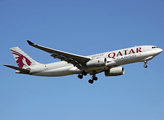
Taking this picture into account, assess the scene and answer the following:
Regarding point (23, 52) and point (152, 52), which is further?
point (23, 52)

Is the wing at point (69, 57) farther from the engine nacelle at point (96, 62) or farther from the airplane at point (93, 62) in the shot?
the engine nacelle at point (96, 62)

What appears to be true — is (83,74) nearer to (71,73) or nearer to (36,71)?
(71,73)

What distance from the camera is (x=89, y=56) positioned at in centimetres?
4341

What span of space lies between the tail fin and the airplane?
1831 millimetres

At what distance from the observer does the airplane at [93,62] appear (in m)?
41.0

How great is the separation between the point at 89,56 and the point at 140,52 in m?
7.74

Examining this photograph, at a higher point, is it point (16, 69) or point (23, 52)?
point (23, 52)

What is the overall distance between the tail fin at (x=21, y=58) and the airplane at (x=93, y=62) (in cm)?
183

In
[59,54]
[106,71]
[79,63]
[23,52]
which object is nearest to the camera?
[59,54]

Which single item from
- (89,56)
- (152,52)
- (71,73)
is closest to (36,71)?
(71,73)

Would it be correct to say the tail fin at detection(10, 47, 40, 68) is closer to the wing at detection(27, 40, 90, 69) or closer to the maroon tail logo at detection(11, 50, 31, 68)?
the maroon tail logo at detection(11, 50, 31, 68)

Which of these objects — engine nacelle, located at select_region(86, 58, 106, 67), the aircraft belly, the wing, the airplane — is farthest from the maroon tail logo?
engine nacelle, located at select_region(86, 58, 106, 67)

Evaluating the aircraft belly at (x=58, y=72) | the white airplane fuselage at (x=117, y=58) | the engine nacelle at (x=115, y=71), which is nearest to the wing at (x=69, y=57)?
the white airplane fuselage at (x=117, y=58)

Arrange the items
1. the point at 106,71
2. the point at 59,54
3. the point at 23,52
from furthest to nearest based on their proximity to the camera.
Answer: the point at 23,52, the point at 106,71, the point at 59,54
